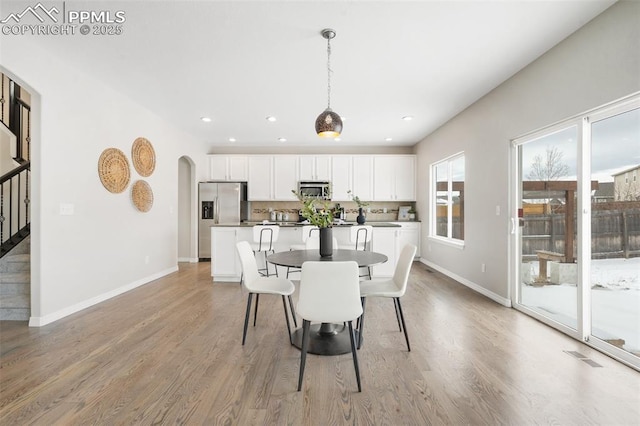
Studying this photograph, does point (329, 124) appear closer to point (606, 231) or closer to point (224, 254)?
point (606, 231)

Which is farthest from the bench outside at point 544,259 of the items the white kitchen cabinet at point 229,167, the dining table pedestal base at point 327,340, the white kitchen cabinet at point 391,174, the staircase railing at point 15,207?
the staircase railing at point 15,207

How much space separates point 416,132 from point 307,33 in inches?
160

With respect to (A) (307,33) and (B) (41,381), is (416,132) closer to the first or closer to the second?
(A) (307,33)

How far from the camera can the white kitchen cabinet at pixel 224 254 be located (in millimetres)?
4949

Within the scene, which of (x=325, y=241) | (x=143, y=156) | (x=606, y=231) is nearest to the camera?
(x=606, y=231)

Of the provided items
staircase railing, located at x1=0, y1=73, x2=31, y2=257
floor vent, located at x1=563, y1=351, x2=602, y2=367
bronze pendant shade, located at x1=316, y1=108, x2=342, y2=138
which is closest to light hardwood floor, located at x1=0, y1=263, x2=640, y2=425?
floor vent, located at x1=563, y1=351, x2=602, y2=367

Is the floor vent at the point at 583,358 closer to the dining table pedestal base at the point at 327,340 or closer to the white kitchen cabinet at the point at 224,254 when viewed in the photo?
the dining table pedestal base at the point at 327,340

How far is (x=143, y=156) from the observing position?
4.71 m

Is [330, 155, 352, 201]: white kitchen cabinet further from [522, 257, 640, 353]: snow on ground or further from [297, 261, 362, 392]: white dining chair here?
[297, 261, 362, 392]: white dining chair

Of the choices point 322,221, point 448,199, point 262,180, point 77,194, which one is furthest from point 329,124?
point 262,180

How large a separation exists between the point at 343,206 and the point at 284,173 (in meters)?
1.58

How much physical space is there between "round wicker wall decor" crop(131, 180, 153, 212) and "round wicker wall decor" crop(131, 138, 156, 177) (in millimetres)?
172

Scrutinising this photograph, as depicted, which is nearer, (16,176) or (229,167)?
(16,176)

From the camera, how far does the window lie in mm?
5192
